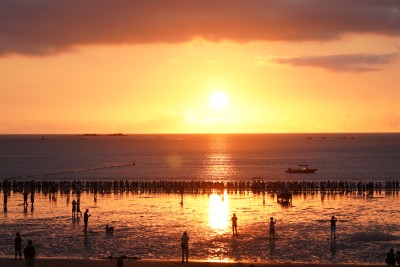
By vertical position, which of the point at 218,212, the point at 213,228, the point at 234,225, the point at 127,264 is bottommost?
the point at 127,264

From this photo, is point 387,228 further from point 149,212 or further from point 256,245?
point 149,212

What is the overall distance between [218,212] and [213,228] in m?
7.99

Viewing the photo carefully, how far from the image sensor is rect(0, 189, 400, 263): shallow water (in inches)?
1177

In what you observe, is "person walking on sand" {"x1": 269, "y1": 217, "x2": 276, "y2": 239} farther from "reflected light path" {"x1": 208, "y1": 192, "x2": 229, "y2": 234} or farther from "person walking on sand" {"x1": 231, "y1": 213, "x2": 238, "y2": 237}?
"reflected light path" {"x1": 208, "y1": 192, "x2": 229, "y2": 234}

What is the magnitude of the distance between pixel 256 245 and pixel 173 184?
34181mm

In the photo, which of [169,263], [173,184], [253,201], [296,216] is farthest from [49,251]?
[173,184]

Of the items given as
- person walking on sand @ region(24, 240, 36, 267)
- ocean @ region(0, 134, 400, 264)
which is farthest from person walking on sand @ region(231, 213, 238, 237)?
person walking on sand @ region(24, 240, 36, 267)

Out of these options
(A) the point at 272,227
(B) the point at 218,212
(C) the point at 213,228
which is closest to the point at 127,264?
(A) the point at 272,227

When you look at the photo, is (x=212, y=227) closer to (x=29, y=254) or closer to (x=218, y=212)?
(x=218, y=212)

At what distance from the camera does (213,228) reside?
1469 inches

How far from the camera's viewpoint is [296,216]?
140 feet

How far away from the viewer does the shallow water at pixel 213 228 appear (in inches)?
1177

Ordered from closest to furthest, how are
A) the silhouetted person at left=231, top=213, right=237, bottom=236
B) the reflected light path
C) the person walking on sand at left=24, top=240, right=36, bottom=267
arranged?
the person walking on sand at left=24, top=240, right=36, bottom=267, the silhouetted person at left=231, top=213, right=237, bottom=236, the reflected light path

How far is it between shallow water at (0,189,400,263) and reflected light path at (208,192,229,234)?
2.6 inches
